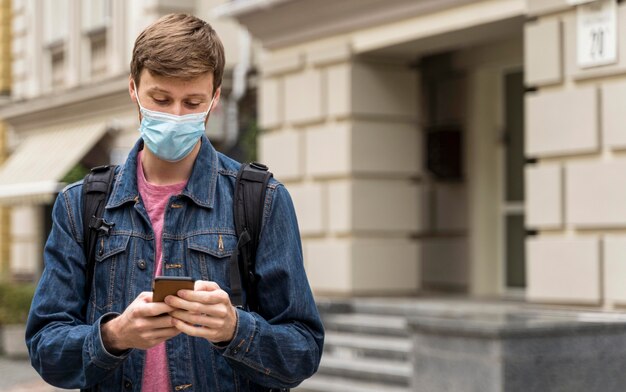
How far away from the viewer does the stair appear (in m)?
10.3

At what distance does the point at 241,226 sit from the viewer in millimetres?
2736

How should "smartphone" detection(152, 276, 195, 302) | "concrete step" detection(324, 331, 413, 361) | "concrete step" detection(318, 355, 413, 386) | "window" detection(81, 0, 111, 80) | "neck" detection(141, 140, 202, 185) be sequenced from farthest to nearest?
"window" detection(81, 0, 111, 80)
"concrete step" detection(324, 331, 413, 361)
"concrete step" detection(318, 355, 413, 386)
"neck" detection(141, 140, 202, 185)
"smartphone" detection(152, 276, 195, 302)

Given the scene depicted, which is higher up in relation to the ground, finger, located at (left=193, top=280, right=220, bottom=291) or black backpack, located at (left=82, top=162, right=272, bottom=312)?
black backpack, located at (left=82, top=162, right=272, bottom=312)

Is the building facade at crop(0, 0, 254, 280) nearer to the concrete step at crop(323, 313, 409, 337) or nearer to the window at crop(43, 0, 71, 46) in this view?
the window at crop(43, 0, 71, 46)

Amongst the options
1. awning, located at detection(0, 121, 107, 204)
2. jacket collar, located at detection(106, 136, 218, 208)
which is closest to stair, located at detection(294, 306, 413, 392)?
awning, located at detection(0, 121, 107, 204)

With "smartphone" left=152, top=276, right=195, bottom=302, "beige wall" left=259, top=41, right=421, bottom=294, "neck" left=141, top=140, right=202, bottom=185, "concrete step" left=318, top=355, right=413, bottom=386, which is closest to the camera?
"smartphone" left=152, top=276, right=195, bottom=302

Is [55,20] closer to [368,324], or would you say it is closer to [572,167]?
[368,324]

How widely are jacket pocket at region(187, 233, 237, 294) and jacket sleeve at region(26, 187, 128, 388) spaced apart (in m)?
0.24

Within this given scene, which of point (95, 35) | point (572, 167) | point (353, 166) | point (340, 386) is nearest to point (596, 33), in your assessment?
point (572, 167)

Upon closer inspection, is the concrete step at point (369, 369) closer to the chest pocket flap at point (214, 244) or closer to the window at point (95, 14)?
the chest pocket flap at point (214, 244)

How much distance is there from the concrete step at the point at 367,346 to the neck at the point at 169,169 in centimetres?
766

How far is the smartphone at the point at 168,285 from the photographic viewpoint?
7.77 feet

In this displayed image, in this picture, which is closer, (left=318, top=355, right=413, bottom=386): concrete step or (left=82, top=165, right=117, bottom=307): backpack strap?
(left=82, top=165, right=117, bottom=307): backpack strap

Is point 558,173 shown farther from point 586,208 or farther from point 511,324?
point 511,324
